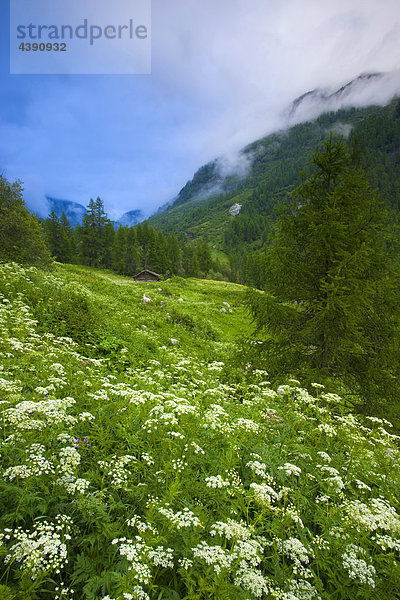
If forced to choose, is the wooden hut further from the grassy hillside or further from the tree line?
the grassy hillside

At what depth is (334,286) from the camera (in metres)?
7.13

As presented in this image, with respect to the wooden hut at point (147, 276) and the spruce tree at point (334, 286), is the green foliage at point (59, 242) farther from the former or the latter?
the spruce tree at point (334, 286)

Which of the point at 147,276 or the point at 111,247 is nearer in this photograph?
the point at 147,276

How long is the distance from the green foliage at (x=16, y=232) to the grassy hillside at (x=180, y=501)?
1385 cm

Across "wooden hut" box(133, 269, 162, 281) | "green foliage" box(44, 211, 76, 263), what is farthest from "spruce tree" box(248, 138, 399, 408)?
"green foliage" box(44, 211, 76, 263)

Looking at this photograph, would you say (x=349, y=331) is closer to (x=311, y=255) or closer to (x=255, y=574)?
(x=311, y=255)

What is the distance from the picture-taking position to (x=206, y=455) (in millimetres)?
3734

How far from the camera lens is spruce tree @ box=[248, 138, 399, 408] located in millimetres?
7305

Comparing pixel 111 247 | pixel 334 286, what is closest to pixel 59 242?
pixel 111 247

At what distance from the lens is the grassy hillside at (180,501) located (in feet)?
7.23

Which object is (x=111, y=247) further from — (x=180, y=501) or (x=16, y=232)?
(x=180, y=501)

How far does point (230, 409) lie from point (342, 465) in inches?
87.4

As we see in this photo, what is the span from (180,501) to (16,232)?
66.4ft

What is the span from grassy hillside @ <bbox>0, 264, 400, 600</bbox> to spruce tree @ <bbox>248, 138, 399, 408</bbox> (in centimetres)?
292
